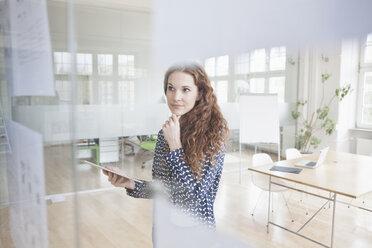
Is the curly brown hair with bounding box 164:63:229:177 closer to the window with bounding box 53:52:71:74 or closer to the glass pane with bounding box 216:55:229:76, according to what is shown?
the glass pane with bounding box 216:55:229:76

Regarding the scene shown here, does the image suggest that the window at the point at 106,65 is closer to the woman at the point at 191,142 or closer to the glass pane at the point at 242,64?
the woman at the point at 191,142

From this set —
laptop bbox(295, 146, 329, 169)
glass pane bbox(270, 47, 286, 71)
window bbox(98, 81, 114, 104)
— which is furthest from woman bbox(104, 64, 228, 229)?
laptop bbox(295, 146, 329, 169)

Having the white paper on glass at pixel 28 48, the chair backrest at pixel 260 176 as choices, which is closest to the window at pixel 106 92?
the white paper on glass at pixel 28 48

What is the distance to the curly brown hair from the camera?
0.43 metres

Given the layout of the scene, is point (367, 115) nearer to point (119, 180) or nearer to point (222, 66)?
point (222, 66)

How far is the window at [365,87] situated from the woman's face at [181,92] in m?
0.21

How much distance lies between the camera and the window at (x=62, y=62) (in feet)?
2.36

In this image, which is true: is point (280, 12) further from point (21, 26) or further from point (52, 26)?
point (21, 26)

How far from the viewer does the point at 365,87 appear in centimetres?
27

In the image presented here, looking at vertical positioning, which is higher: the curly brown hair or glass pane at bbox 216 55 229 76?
glass pane at bbox 216 55 229 76

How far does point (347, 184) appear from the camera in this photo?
196 centimetres

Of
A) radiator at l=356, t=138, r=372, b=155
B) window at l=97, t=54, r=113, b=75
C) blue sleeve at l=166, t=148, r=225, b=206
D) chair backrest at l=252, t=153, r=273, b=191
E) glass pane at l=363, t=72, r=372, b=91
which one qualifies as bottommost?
chair backrest at l=252, t=153, r=273, b=191

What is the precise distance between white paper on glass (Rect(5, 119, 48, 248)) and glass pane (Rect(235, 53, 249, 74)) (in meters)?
0.65

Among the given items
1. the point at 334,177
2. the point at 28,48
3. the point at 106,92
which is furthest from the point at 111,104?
the point at 334,177
